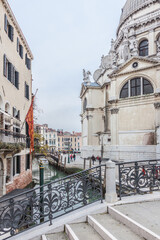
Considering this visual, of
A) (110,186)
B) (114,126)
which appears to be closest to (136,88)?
(114,126)

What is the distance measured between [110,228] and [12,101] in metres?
10.3

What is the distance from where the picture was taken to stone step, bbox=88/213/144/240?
11.9 feet

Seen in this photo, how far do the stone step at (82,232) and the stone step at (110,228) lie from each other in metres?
0.09

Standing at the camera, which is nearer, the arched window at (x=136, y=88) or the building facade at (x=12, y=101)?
the building facade at (x=12, y=101)

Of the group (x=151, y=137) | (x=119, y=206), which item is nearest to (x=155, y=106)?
(x=151, y=137)

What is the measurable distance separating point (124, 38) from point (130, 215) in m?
29.0

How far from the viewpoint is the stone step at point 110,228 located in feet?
11.9

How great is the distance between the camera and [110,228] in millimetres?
3977

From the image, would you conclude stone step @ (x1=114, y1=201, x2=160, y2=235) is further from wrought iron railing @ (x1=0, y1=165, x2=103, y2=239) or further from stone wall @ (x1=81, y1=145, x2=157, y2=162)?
stone wall @ (x1=81, y1=145, x2=157, y2=162)

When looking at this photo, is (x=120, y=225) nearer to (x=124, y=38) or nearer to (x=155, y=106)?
(x=155, y=106)

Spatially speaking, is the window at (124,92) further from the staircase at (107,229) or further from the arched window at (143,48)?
the staircase at (107,229)

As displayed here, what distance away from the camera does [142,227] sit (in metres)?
3.63

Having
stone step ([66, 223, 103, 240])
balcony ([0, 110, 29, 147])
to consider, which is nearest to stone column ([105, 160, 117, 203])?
stone step ([66, 223, 103, 240])

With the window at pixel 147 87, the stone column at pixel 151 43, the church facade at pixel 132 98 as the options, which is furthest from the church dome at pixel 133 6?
the window at pixel 147 87
